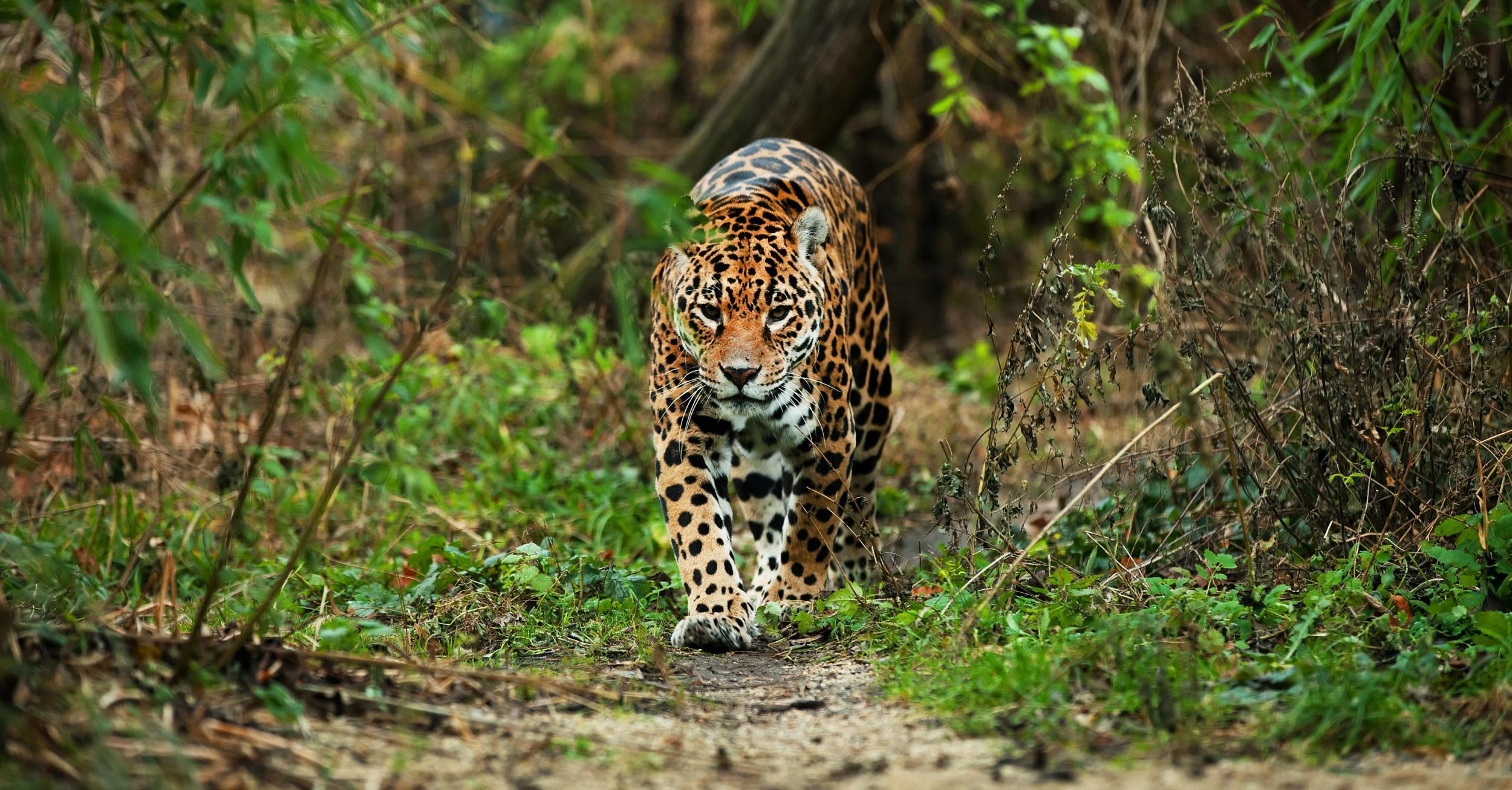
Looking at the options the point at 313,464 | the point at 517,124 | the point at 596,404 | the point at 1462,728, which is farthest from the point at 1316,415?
the point at 517,124

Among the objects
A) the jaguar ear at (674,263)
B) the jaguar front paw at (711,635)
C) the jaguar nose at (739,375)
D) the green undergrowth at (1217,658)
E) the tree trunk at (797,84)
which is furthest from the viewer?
the tree trunk at (797,84)

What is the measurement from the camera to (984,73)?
12406mm

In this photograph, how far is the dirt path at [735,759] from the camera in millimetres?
3369

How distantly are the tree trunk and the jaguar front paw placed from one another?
14.6ft

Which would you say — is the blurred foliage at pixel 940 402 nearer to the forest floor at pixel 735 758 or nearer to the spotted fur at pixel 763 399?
the forest floor at pixel 735 758

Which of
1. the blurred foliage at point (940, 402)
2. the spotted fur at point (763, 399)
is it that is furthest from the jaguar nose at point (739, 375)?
the blurred foliage at point (940, 402)

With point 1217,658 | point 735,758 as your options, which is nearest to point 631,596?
point 735,758

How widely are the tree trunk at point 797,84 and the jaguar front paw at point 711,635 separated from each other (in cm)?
445

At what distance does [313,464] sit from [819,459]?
307 centimetres

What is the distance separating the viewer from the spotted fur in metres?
5.60

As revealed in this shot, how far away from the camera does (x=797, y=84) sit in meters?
9.59

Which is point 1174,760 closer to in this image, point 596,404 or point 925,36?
point 596,404

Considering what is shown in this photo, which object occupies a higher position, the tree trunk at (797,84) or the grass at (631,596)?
the tree trunk at (797,84)

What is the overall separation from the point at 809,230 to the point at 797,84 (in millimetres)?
3864
